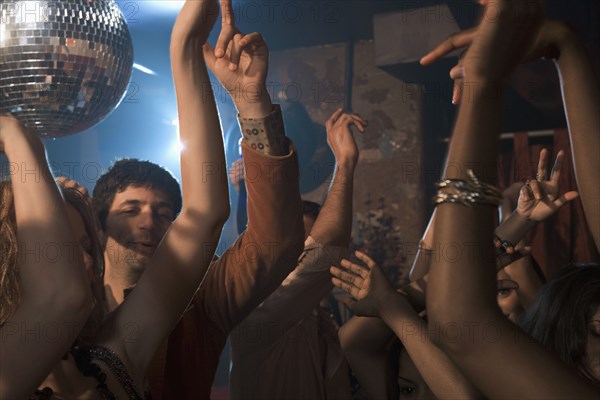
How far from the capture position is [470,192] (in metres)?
0.87

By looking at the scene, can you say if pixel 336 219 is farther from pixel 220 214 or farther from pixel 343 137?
pixel 220 214

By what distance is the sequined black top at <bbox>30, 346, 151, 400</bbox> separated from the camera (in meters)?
1.21

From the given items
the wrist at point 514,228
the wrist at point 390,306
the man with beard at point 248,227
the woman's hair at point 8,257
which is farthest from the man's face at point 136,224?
the wrist at point 514,228

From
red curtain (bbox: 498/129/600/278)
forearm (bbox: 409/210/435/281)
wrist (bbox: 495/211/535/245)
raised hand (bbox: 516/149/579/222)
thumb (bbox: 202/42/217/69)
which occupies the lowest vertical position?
red curtain (bbox: 498/129/600/278)

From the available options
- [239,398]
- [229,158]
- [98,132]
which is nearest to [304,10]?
[229,158]

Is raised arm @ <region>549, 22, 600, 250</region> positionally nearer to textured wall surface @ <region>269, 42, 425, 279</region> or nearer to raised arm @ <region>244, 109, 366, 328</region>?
raised arm @ <region>244, 109, 366, 328</region>

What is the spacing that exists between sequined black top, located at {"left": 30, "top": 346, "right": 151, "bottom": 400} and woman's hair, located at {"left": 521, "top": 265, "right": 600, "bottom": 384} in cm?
71

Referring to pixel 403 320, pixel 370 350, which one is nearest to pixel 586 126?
pixel 403 320

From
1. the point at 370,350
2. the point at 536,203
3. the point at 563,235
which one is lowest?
the point at 563,235

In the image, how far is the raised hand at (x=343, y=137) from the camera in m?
2.16

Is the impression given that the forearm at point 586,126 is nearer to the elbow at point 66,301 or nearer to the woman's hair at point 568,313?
the woman's hair at point 568,313

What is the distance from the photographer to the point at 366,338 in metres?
1.78

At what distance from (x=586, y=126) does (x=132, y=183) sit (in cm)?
125

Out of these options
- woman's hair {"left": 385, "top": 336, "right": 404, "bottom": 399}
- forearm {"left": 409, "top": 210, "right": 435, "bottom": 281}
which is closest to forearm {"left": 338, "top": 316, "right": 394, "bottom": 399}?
woman's hair {"left": 385, "top": 336, "right": 404, "bottom": 399}
